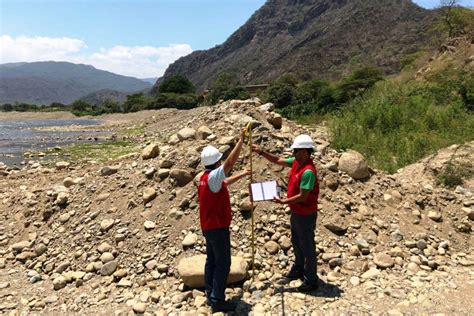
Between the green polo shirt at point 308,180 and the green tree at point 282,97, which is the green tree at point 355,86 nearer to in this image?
the green tree at point 282,97

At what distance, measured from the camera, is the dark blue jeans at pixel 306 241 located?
4766 millimetres

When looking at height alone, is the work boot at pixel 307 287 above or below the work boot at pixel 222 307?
above

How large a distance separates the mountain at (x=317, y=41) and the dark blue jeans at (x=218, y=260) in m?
68.0

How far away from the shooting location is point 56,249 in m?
6.84

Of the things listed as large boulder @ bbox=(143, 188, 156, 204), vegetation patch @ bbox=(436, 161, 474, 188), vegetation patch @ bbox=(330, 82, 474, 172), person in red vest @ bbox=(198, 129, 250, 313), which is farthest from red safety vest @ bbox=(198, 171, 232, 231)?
vegetation patch @ bbox=(330, 82, 474, 172)

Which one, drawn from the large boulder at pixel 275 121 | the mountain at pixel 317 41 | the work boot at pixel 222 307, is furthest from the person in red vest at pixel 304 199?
the mountain at pixel 317 41

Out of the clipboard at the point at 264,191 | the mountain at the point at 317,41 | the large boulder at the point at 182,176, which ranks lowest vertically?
the large boulder at the point at 182,176

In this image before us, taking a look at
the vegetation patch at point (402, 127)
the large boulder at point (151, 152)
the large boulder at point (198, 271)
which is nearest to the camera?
the large boulder at point (198, 271)

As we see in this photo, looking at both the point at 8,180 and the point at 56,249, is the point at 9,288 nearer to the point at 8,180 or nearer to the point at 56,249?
the point at 56,249

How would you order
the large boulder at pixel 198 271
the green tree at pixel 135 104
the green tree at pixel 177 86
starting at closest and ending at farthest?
1. the large boulder at pixel 198 271
2. the green tree at pixel 135 104
3. the green tree at pixel 177 86

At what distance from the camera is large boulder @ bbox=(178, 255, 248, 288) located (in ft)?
17.1

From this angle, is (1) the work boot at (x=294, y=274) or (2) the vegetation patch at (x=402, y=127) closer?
(1) the work boot at (x=294, y=274)

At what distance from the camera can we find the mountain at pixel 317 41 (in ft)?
259

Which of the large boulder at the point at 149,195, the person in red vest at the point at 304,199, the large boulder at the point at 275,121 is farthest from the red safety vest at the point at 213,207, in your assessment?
the large boulder at the point at 275,121
